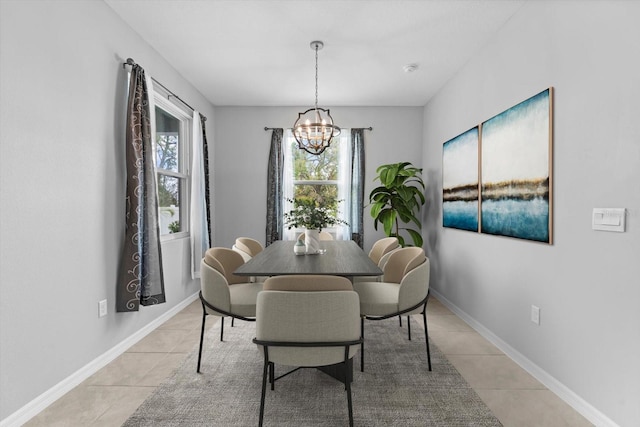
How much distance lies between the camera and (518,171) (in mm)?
2693

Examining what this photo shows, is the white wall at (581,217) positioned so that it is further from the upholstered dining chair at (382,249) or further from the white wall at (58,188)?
the white wall at (58,188)

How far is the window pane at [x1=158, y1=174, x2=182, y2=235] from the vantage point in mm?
3890

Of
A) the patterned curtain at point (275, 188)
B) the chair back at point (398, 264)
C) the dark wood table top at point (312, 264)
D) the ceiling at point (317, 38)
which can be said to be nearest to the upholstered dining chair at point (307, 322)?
the dark wood table top at point (312, 264)

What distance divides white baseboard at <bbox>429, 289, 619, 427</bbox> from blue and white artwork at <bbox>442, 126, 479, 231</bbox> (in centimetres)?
97

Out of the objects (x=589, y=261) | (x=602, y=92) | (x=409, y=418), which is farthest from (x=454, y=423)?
(x=602, y=92)

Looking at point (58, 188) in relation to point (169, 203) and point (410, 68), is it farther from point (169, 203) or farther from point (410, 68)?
point (410, 68)

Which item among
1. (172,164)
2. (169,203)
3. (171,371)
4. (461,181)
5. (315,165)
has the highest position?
(315,165)

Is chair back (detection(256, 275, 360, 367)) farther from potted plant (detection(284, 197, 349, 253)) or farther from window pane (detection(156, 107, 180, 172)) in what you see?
window pane (detection(156, 107, 180, 172))

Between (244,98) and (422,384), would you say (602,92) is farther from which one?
(244,98)

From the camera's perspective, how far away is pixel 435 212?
185 inches

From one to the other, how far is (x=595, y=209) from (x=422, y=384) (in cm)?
145

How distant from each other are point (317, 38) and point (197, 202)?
239 cm

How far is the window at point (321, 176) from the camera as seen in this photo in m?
5.36

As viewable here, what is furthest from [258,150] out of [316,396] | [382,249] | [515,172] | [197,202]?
[316,396]
